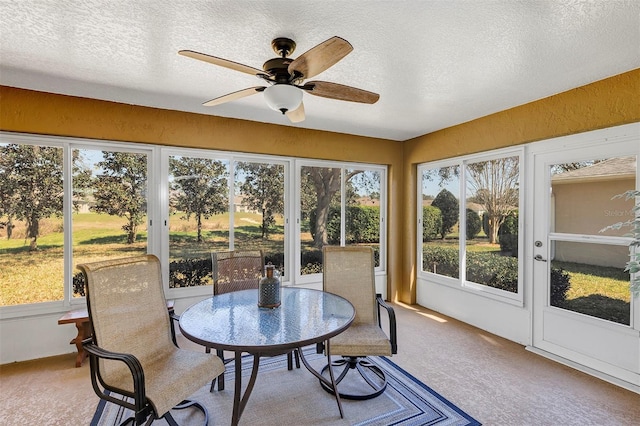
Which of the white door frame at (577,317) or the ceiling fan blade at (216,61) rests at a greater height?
the ceiling fan blade at (216,61)

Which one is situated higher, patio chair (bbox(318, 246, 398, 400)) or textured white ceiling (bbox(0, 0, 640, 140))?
textured white ceiling (bbox(0, 0, 640, 140))

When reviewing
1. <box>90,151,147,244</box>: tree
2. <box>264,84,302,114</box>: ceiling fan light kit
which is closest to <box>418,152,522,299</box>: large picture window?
<box>264,84,302,114</box>: ceiling fan light kit

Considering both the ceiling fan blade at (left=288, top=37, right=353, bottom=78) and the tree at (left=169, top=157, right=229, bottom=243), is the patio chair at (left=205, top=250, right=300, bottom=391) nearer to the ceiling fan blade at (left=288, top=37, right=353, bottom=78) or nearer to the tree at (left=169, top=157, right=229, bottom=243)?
the tree at (left=169, top=157, right=229, bottom=243)

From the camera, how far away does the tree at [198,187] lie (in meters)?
3.51

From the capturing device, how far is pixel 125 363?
1656 mm

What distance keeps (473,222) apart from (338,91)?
2780mm

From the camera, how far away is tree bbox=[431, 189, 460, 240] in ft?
13.7

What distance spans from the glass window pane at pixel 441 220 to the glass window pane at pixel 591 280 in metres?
1.22

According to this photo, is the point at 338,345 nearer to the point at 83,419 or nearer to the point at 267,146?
the point at 83,419

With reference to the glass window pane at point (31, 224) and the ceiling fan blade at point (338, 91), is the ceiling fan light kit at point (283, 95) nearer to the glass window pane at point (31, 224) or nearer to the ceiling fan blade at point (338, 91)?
the ceiling fan blade at point (338, 91)

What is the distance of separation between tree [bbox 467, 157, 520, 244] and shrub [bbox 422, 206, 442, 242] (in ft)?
2.16

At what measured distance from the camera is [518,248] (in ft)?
11.1

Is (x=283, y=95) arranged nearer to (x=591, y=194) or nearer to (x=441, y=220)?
(x=591, y=194)

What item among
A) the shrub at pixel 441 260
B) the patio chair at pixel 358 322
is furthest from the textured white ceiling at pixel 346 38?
the shrub at pixel 441 260
